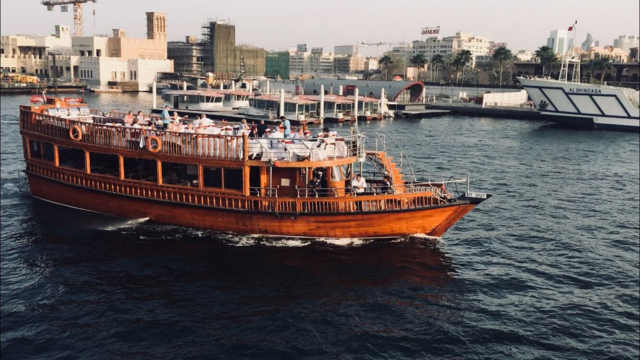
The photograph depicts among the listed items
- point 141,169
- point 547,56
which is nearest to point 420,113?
point 547,56

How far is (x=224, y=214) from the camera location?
2228 centimetres

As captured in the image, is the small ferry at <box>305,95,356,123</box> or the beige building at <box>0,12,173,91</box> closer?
the small ferry at <box>305,95,356,123</box>

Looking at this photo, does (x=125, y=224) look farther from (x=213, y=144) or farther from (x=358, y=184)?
(x=358, y=184)

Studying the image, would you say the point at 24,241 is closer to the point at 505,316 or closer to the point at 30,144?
the point at 30,144

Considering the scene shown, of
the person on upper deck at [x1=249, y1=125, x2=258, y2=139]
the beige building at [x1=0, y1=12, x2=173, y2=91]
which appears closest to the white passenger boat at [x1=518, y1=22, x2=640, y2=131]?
the person on upper deck at [x1=249, y1=125, x2=258, y2=139]

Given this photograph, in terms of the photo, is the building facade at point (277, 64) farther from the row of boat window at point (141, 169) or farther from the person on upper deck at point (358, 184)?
the person on upper deck at point (358, 184)

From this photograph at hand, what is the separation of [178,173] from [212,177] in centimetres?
200

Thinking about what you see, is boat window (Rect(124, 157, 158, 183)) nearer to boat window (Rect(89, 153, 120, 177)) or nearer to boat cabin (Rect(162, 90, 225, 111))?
boat window (Rect(89, 153, 120, 177))

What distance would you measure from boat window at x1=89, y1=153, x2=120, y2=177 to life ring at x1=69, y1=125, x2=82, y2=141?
1223 millimetres

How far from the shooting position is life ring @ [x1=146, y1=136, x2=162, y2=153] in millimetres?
22938

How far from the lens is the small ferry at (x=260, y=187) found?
2164cm

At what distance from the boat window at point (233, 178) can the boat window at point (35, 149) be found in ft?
38.9

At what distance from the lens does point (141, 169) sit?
24750 mm

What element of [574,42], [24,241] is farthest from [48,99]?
[574,42]
